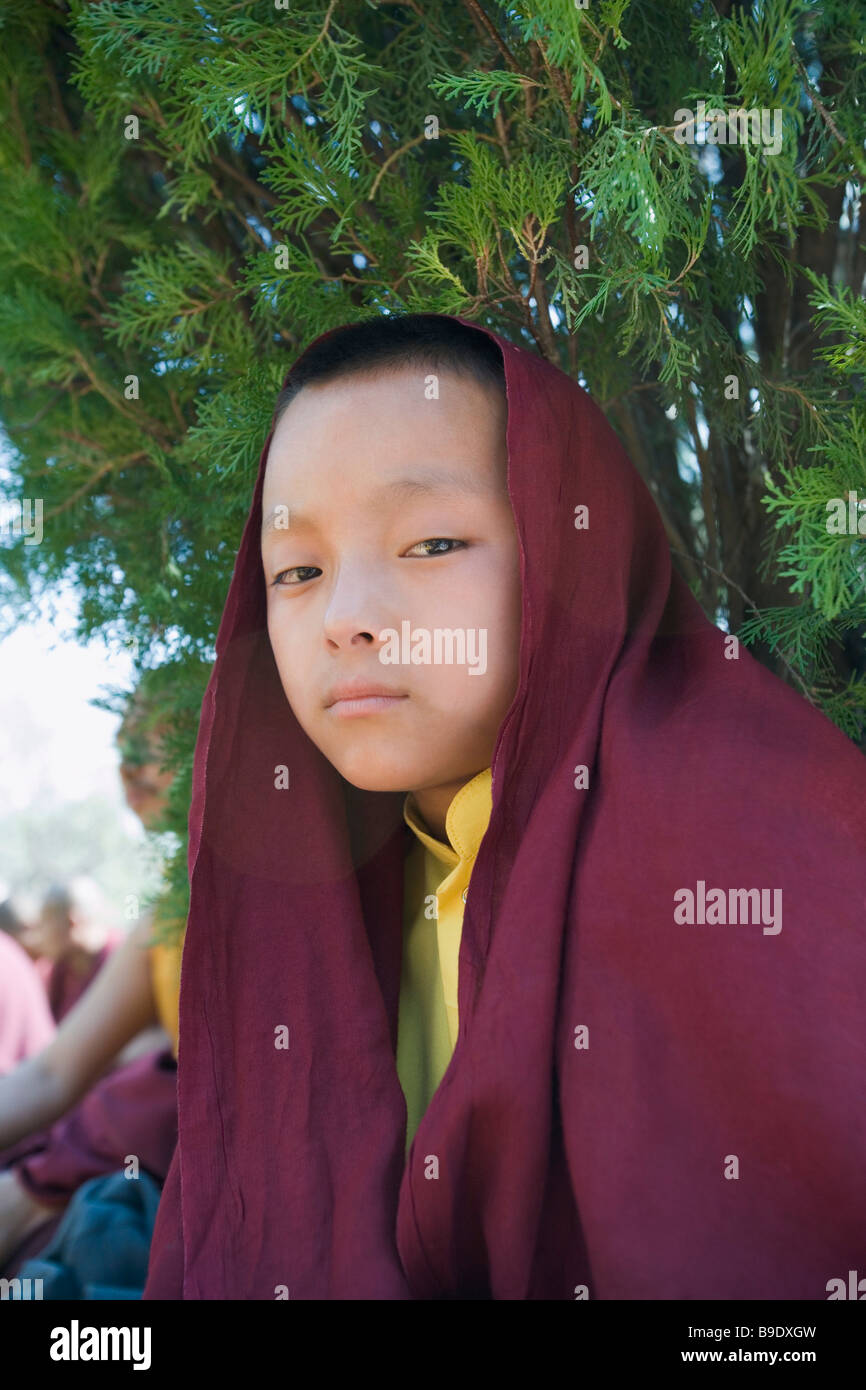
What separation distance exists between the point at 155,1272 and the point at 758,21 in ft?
5.32

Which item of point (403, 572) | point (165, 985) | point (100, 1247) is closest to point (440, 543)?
point (403, 572)

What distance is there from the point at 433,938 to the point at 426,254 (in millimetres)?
885

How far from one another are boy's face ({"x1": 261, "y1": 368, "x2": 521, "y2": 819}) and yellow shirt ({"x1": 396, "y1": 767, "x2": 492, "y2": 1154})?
62 mm

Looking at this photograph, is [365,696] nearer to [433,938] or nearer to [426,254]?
[433,938]

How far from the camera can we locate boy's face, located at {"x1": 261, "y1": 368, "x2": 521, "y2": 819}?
4.41 feet

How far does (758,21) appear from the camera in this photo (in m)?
1.35

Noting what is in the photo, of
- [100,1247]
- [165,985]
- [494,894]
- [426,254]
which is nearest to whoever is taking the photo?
[494,894]

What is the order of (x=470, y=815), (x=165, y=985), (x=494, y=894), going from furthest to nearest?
(x=165, y=985), (x=470, y=815), (x=494, y=894)

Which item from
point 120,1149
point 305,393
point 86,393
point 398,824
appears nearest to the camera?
point 305,393

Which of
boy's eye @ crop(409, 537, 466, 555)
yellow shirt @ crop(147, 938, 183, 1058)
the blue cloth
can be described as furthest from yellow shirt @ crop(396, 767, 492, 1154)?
yellow shirt @ crop(147, 938, 183, 1058)

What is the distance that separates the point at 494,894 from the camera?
4.31 ft
